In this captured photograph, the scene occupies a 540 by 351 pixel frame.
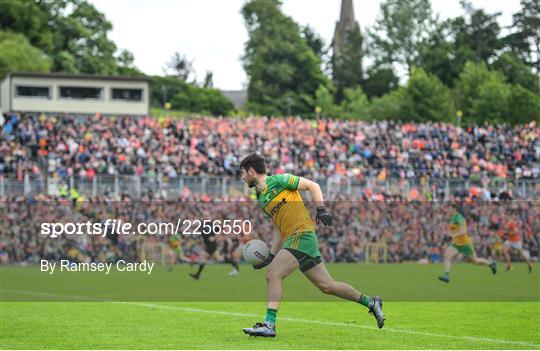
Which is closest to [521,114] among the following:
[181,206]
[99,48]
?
[99,48]

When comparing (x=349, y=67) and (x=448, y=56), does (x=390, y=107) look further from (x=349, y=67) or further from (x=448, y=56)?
(x=349, y=67)

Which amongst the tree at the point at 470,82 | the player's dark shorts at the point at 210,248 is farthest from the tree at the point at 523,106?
the player's dark shorts at the point at 210,248

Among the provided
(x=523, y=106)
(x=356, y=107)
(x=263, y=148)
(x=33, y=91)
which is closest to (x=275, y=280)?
(x=263, y=148)

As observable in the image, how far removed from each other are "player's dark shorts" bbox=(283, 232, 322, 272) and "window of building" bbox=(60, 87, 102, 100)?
62.2 meters

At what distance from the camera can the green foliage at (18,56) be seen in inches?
3307

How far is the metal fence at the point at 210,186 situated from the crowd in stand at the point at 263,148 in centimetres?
89

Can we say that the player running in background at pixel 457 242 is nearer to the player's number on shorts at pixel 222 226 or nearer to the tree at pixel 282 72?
the player's number on shorts at pixel 222 226

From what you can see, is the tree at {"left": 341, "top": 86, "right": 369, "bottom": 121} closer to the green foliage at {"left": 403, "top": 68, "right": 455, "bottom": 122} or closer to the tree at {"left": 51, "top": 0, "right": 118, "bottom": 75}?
the green foliage at {"left": 403, "top": 68, "right": 455, "bottom": 122}

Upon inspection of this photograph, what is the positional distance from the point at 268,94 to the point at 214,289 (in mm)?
81316

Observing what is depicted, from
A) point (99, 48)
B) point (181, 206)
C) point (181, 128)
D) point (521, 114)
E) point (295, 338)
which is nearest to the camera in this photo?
point (295, 338)

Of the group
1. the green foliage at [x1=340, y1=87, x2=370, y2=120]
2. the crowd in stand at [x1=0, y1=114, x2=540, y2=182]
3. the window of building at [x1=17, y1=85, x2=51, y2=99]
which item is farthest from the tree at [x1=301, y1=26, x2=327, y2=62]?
the crowd in stand at [x1=0, y1=114, x2=540, y2=182]

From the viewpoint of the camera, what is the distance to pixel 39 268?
112 feet

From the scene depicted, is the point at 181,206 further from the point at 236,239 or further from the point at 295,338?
the point at 295,338

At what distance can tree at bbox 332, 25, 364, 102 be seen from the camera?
377ft
